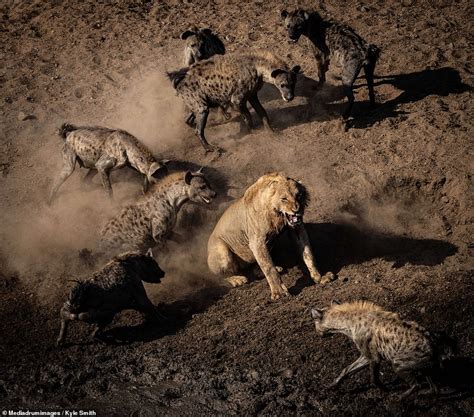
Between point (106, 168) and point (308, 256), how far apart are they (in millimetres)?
3577

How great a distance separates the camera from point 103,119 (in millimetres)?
12281

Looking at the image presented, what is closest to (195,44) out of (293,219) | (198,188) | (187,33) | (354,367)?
(187,33)

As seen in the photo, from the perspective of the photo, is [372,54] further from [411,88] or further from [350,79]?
[411,88]

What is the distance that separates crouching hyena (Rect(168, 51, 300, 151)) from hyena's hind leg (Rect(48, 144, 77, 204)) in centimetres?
208

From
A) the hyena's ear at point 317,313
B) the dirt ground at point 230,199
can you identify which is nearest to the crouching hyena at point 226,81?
the dirt ground at point 230,199

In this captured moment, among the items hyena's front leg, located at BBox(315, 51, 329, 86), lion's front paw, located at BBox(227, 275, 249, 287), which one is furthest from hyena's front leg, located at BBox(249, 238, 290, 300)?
hyena's front leg, located at BBox(315, 51, 329, 86)

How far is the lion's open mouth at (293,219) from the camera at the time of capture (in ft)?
26.5

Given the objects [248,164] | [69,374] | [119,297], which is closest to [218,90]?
[248,164]

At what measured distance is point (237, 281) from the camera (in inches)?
356

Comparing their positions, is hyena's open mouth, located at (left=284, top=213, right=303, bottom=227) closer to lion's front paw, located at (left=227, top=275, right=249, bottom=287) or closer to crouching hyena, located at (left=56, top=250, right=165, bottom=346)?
lion's front paw, located at (left=227, top=275, right=249, bottom=287)

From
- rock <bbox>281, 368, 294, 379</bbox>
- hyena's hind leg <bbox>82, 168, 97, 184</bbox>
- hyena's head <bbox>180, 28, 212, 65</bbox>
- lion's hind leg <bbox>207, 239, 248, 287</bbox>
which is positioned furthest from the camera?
hyena's head <bbox>180, 28, 212, 65</bbox>

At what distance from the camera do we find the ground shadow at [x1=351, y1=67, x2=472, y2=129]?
38.1 ft

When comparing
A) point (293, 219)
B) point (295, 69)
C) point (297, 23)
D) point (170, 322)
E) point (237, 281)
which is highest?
point (297, 23)

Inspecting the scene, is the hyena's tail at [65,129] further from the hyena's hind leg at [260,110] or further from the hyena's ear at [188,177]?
the hyena's hind leg at [260,110]
